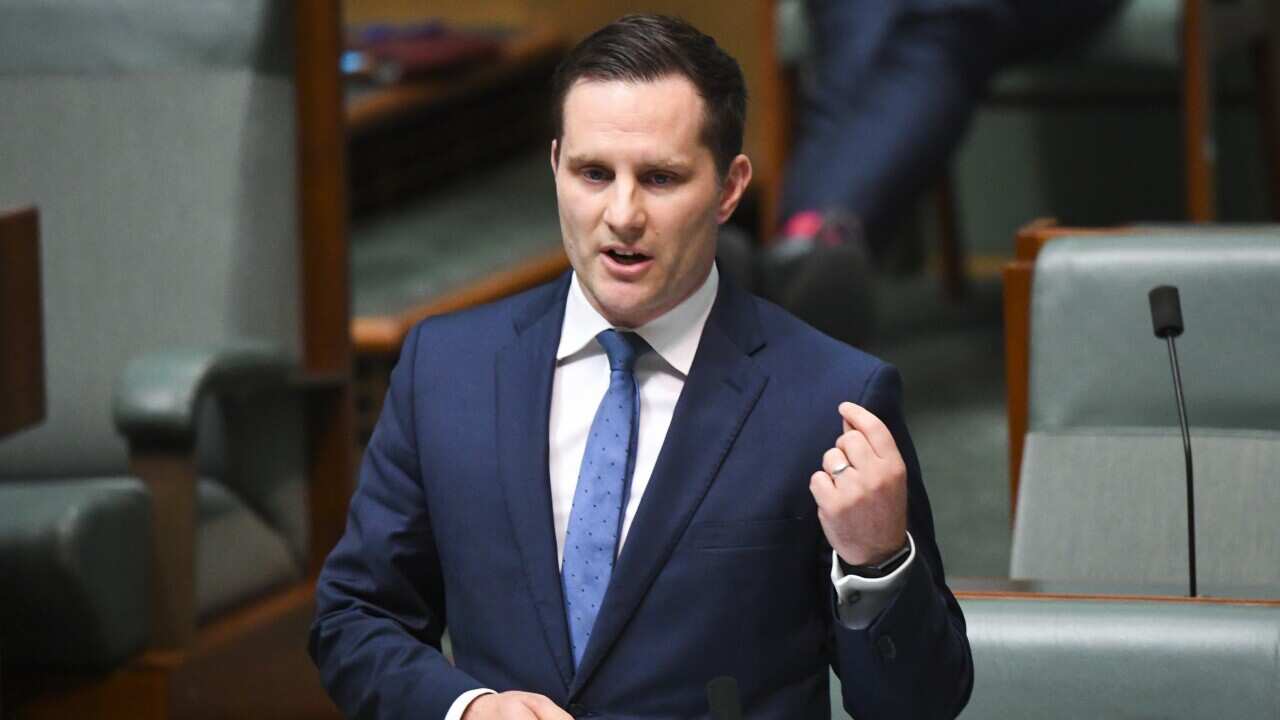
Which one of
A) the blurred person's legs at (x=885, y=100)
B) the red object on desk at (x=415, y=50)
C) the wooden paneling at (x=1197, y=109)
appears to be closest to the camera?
the blurred person's legs at (x=885, y=100)

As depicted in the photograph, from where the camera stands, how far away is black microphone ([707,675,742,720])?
736 millimetres

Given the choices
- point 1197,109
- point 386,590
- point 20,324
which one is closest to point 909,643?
point 386,590

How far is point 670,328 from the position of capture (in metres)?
0.86

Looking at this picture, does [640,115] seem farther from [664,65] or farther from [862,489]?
[862,489]

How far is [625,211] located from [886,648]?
0.64 feet

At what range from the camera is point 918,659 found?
80 centimetres

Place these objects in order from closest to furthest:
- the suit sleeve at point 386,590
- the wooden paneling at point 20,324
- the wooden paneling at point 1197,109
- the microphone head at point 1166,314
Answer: the suit sleeve at point 386,590 → the microphone head at point 1166,314 → the wooden paneling at point 20,324 → the wooden paneling at point 1197,109

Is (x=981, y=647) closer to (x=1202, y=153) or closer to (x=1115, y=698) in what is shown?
(x=1115, y=698)

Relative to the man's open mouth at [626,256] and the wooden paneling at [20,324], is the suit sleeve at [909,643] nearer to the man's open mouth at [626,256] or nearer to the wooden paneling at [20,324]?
the man's open mouth at [626,256]

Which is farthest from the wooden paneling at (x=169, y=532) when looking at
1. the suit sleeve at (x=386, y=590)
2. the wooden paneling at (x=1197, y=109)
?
the wooden paneling at (x=1197, y=109)

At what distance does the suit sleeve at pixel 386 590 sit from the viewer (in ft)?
2.76

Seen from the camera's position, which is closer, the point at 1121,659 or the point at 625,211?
the point at 625,211

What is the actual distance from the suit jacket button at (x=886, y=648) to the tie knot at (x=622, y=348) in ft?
0.50

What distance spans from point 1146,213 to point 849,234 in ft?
3.24
